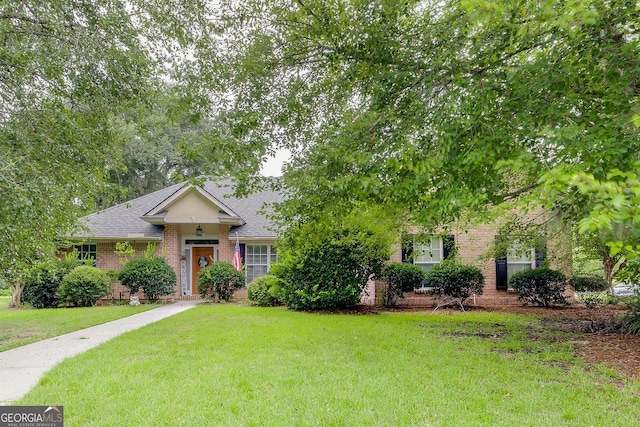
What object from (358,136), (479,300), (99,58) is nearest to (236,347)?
(358,136)

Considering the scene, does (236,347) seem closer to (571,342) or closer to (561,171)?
(561,171)

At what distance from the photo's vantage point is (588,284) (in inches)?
543

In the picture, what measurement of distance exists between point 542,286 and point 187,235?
12705mm

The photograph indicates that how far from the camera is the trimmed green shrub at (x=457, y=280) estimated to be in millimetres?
13328

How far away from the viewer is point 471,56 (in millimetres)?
5508

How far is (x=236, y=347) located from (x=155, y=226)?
1101cm

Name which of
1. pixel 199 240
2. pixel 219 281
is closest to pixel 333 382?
pixel 219 281

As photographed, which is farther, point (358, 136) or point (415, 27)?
point (415, 27)

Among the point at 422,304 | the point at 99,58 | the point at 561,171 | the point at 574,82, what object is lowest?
the point at 422,304

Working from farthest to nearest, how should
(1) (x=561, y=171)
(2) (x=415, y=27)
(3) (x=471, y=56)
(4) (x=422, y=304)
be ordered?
(4) (x=422, y=304), (2) (x=415, y=27), (3) (x=471, y=56), (1) (x=561, y=171)

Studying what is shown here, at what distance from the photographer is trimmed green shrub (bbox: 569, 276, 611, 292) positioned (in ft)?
45.1

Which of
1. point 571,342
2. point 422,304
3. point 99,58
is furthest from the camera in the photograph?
point 422,304

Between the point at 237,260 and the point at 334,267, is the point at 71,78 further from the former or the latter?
the point at 237,260

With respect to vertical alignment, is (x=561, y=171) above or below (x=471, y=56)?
below
